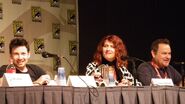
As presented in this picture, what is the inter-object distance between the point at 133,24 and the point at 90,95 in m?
3.29

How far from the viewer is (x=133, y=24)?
259 inches

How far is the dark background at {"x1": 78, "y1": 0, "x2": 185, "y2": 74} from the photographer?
6098 millimetres

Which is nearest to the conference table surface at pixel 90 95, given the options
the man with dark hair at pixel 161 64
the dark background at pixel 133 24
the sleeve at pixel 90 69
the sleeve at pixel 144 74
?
the sleeve at pixel 144 74

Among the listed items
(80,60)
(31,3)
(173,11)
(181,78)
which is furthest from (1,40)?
(173,11)

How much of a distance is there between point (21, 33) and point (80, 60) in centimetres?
92

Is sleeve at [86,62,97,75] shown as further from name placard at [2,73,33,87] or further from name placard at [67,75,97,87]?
name placard at [2,73,33,87]

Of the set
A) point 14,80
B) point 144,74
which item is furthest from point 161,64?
point 14,80

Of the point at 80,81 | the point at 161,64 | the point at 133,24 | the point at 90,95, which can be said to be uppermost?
the point at 133,24

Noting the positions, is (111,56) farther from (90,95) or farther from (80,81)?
(90,95)

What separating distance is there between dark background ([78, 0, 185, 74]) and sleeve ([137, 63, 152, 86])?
154 cm

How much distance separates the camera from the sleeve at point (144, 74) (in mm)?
4395

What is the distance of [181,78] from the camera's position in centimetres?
497

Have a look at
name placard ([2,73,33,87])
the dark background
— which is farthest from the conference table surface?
the dark background

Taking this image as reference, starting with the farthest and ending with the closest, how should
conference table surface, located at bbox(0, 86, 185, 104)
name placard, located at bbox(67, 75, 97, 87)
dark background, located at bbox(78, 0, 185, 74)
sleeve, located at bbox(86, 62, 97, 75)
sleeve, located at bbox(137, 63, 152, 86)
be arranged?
dark background, located at bbox(78, 0, 185, 74) → sleeve, located at bbox(86, 62, 97, 75) → sleeve, located at bbox(137, 63, 152, 86) → name placard, located at bbox(67, 75, 97, 87) → conference table surface, located at bbox(0, 86, 185, 104)
